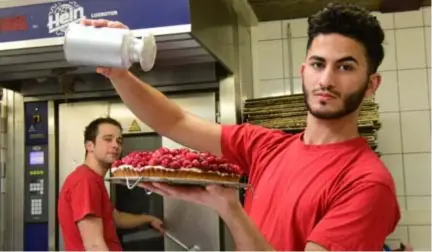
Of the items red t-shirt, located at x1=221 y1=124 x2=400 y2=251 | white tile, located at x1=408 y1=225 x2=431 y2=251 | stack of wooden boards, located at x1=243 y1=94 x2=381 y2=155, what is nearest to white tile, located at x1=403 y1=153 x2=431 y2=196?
white tile, located at x1=408 y1=225 x2=431 y2=251

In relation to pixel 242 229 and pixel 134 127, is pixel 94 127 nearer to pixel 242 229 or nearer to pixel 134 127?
pixel 134 127

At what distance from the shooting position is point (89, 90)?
251cm

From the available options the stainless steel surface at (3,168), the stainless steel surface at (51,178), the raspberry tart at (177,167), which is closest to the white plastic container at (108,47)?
the raspberry tart at (177,167)

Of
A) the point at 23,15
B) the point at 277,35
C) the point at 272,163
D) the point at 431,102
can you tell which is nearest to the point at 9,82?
the point at 23,15

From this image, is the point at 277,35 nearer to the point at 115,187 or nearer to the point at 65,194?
the point at 115,187

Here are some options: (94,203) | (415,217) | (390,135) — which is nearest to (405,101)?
(390,135)

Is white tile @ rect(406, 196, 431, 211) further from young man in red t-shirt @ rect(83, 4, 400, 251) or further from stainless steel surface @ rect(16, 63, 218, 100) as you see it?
young man in red t-shirt @ rect(83, 4, 400, 251)

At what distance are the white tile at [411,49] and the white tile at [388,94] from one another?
0.23ft

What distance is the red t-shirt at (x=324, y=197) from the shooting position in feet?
3.38

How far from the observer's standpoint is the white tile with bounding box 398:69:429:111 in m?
2.67

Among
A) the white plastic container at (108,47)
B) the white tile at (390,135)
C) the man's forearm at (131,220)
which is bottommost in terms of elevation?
the man's forearm at (131,220)

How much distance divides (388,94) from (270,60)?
575mm

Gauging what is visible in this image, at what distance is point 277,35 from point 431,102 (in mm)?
781

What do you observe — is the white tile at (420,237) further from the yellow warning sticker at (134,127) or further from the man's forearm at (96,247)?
the man's forearm at (96,247)
